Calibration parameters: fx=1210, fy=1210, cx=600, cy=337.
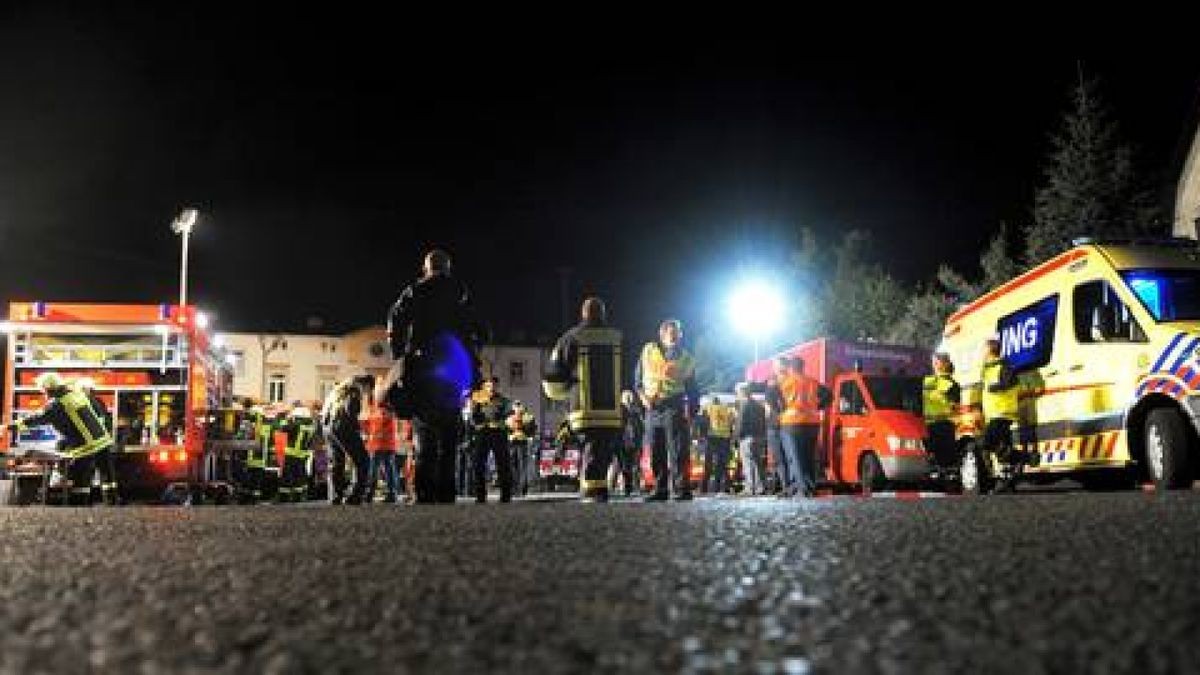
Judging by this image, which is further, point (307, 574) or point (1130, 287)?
point (1130, 287)

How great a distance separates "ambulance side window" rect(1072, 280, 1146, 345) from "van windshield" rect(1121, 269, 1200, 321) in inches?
8.2

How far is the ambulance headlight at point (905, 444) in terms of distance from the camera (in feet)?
52.3

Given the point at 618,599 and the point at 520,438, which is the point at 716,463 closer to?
the point at 520,438

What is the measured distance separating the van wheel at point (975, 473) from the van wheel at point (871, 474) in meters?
1.50

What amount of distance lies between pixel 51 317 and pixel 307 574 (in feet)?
55.0

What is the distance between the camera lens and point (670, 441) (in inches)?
483

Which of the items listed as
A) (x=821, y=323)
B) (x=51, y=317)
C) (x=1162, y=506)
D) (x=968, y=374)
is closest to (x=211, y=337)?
(x=51, y=317)

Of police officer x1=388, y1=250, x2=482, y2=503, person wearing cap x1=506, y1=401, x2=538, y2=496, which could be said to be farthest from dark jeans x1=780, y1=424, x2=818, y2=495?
person wearing cap x1=506, y1=401, x2=538, y2=496

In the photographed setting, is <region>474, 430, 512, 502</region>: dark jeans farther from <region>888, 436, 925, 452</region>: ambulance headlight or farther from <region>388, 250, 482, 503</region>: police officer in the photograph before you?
<region>888, 436, 925, 452</region>: ambulance headlight

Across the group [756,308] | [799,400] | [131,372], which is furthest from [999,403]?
[756,308]

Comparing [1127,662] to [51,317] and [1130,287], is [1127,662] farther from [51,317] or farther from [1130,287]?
[51,317]

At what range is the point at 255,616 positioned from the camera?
8.84 ft

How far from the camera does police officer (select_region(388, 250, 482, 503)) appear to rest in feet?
32.3

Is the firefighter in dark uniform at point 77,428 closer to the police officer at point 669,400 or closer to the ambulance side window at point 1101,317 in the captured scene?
the police officer at point 669,400
